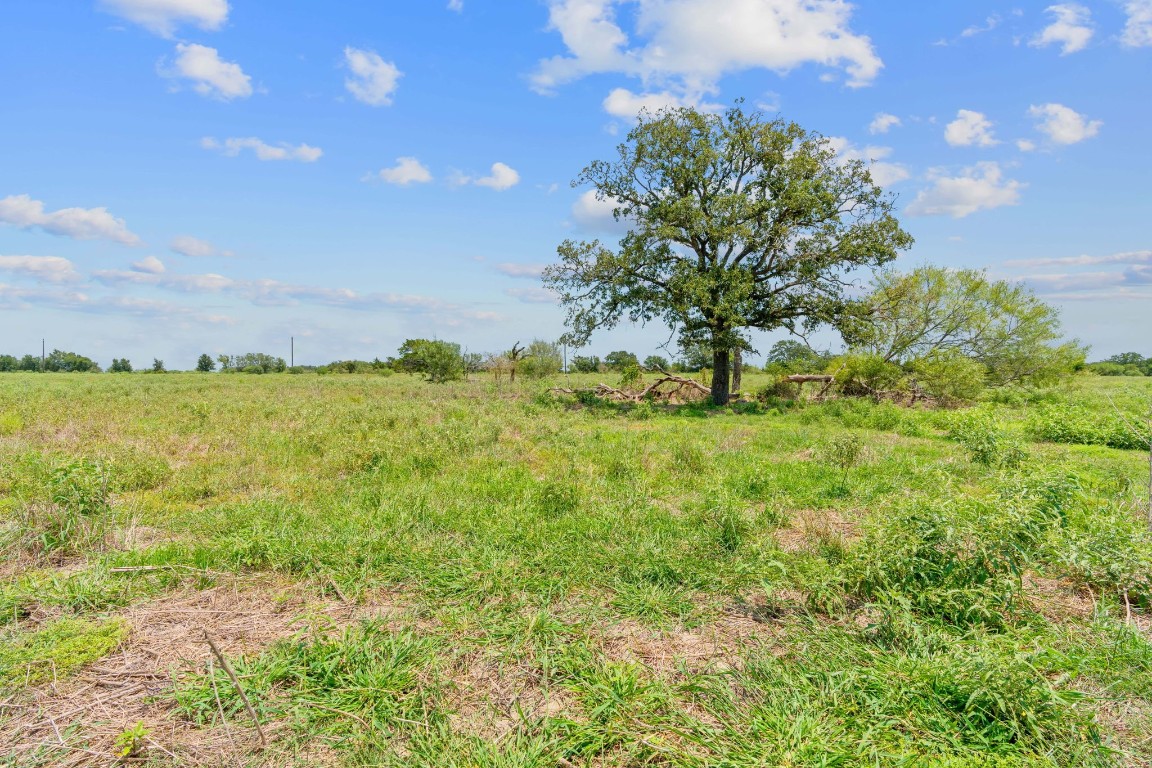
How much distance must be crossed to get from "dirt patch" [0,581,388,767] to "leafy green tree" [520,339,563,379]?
28932 millimetres

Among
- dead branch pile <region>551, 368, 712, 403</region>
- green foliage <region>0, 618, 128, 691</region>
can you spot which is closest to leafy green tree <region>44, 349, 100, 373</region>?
dead branch pile <region>551, 368, 712, 403</region>

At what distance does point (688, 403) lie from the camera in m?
22.3

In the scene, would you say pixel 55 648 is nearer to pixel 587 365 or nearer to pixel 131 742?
pixel 131 742

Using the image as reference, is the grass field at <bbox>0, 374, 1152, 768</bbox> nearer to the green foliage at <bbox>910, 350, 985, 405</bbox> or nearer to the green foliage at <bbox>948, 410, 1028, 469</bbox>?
the green foliage at <bbox>948, 410, 1028, 469</bbox>

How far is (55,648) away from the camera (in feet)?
13.2

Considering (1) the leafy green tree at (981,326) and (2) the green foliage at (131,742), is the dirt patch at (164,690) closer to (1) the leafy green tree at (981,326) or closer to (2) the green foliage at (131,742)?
(2) the green foliage at (131,742)

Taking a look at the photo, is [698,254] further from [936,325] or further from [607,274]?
[936,325]

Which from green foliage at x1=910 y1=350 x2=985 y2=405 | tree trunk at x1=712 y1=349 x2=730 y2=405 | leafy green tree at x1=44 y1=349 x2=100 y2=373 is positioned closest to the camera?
green foliage at x1=910 y1=350 x2=985 y2=405

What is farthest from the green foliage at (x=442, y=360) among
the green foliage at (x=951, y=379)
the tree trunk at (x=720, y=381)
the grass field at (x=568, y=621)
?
the grass field at (x=568, y=621)

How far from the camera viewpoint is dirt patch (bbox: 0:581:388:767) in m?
3.18

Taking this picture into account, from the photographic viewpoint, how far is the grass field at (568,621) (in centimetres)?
321

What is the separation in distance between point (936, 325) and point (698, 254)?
11.3 metres

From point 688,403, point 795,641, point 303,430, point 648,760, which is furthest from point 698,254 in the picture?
point 648,760

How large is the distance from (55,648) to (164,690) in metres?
1.06
